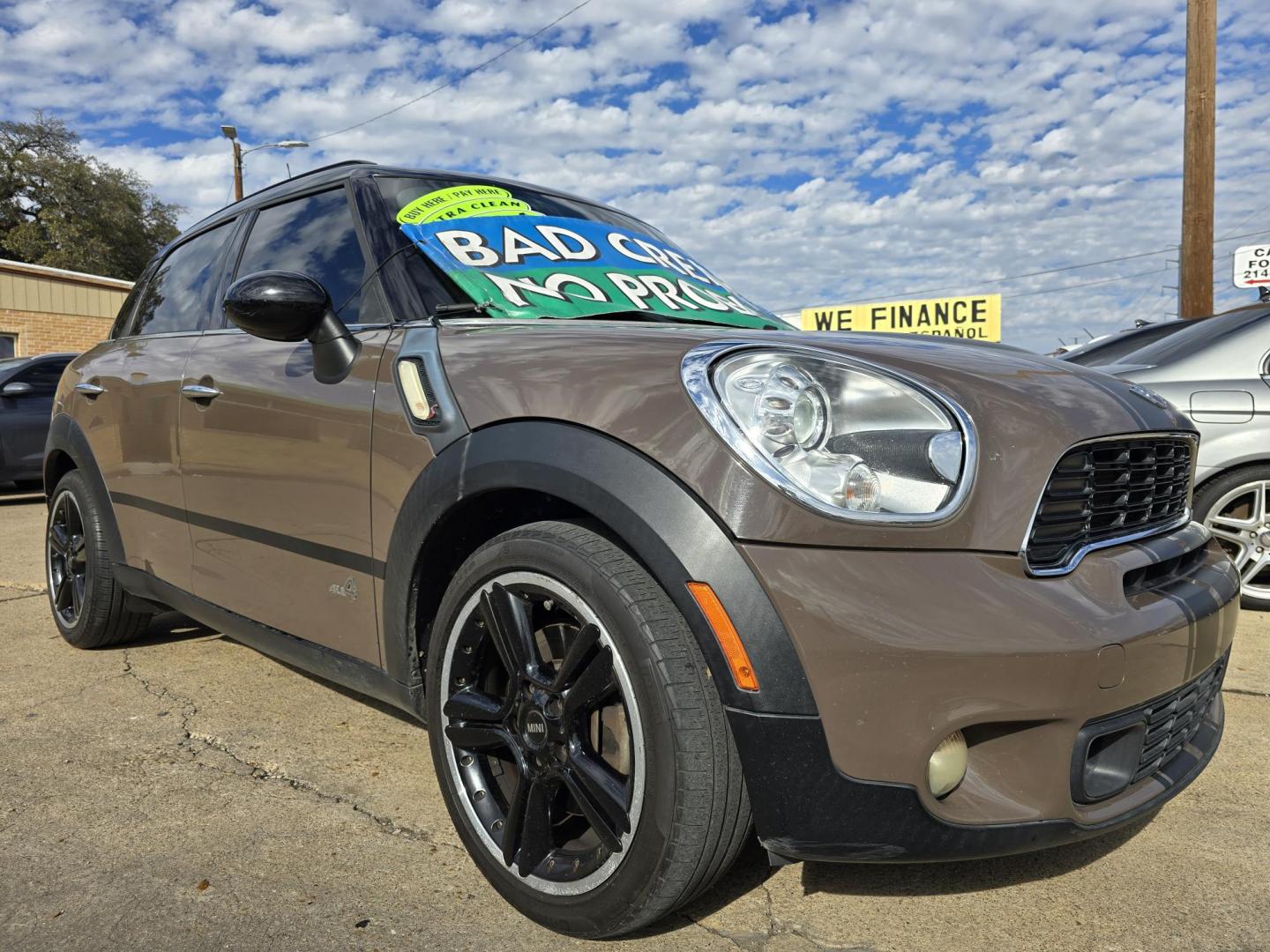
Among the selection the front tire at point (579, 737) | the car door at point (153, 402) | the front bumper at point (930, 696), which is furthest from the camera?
the car door at point (153, 402)

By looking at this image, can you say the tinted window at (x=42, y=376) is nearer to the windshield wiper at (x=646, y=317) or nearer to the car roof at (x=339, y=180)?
the car roof at (x=339, y=180)

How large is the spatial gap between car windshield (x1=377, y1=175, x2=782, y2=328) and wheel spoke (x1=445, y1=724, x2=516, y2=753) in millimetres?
953

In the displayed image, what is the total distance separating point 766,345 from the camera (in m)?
1.85

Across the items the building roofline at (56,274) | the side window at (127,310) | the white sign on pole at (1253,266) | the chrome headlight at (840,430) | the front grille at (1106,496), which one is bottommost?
the front grille at (1106,496)

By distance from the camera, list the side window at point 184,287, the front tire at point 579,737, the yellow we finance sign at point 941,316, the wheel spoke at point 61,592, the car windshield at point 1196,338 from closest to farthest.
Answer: the front tire at point 579,737
the side window at point 184,287
the wheel spoke at point 61,592
the car windshield at point 1196,338
the yellow we finance sign at point 941,316

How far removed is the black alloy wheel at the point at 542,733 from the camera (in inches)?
69.3

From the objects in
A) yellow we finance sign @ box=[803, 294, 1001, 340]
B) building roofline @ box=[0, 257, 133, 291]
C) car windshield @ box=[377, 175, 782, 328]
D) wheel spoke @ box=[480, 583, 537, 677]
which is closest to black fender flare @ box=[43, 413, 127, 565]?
car windshield @ box=[377, 175, 782, 328]

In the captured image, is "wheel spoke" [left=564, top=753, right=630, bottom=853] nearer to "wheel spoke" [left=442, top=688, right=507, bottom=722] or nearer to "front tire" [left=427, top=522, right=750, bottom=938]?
"front tire" [left=427, top=522, right=750, bottom=938]

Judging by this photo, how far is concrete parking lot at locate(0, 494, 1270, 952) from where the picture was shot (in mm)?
1877

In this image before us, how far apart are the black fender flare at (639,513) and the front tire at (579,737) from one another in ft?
0.22

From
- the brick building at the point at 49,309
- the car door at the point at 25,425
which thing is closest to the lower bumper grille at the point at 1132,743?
the car door at the point at 25,425

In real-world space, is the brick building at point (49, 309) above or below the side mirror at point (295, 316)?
above

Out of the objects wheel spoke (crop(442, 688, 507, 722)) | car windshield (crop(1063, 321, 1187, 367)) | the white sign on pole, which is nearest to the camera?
wheel spoke (crop(442, 688, 507, 722))

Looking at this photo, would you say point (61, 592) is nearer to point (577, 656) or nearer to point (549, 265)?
point (549, 265)
